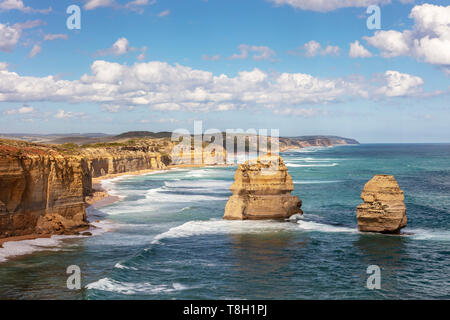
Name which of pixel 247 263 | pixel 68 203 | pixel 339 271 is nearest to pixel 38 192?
pixel 68 203

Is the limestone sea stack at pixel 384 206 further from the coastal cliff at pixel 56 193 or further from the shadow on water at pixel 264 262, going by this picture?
the coastal cliff at pixel 56 193

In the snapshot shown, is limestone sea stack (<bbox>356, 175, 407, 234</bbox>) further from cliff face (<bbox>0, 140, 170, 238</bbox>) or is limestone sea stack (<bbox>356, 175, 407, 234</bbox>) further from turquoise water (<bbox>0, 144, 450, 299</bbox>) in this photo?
cliff face (<bbox>0, 140, 170, 238</bbox>)
